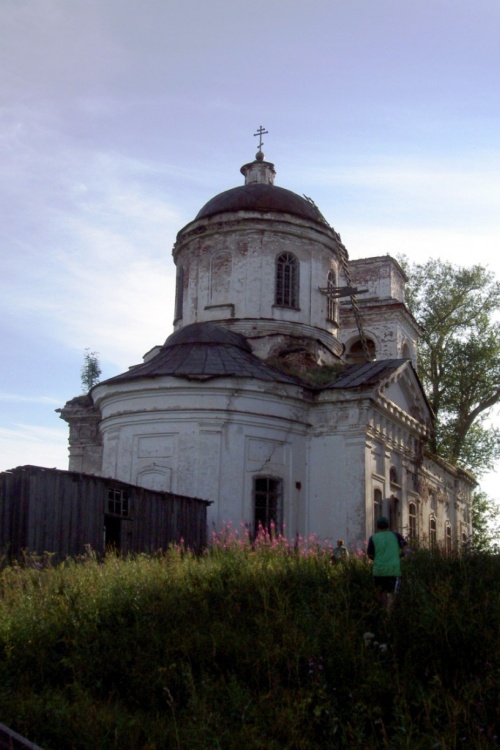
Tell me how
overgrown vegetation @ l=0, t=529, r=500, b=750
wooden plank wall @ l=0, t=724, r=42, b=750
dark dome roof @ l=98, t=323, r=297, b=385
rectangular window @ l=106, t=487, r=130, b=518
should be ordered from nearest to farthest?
wooden plank wall @ l=0, t=724, r=42, b=750, overgrown vegetation @ l=0, t=529, r=500, b=750, rectangular window @ l=106, t=487, r=130, b=518, dark dome roof @ l=98, t=323, r=297, b=385

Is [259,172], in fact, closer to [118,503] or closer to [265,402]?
[265,402]

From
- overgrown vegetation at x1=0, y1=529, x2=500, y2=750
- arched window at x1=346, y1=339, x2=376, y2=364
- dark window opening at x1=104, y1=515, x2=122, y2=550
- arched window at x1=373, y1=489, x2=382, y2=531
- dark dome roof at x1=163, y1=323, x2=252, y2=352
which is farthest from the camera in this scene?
arched window at x1=346, y1=339, x2=376, y2=364

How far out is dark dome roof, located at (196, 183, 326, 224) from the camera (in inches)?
845

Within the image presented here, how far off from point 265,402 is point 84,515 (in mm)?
5805

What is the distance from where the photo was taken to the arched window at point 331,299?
21.7 meters

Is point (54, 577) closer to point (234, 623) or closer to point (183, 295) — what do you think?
point (234, 623)

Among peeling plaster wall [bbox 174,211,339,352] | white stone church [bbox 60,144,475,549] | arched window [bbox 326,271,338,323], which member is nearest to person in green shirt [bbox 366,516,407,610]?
white stone church [bbox 60,144,475,549]

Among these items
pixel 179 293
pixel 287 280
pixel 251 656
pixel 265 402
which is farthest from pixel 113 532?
pixel 179 293

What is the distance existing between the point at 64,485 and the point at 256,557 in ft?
11.1

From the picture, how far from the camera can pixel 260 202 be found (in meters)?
21.7

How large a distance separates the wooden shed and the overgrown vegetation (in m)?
1.76

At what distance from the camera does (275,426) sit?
57.8 feet

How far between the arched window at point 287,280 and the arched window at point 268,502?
212 inches

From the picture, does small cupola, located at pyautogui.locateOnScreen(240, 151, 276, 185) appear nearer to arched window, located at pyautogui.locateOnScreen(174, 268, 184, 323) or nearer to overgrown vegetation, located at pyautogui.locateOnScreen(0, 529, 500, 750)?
arched window, located at pyautogui.locateOnScreen(174, 268, 184, 323)
